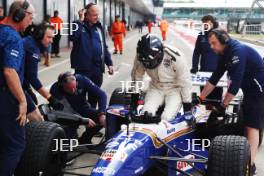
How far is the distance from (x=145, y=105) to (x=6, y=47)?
1927 millimetres

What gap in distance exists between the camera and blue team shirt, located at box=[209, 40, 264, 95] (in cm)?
454

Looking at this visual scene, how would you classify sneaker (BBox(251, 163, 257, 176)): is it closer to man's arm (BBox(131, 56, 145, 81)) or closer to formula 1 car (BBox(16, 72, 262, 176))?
formula 1 car (BBox(16, 72, 262, 176))

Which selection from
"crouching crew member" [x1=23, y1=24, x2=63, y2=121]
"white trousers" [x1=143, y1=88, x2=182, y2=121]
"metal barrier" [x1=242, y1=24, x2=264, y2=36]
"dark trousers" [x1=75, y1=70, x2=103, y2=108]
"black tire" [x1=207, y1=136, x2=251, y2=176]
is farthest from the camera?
"metal barrier" [x1=242, y1=24, x2=264, y2=36]

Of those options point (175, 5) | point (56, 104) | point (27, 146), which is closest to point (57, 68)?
point (56, 104)

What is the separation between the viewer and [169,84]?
513cm

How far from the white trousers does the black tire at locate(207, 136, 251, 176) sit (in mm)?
773

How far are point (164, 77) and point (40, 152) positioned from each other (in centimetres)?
166

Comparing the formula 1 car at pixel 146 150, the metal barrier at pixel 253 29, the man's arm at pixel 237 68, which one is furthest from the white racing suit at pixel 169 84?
the metal barrier at pixel 253 29

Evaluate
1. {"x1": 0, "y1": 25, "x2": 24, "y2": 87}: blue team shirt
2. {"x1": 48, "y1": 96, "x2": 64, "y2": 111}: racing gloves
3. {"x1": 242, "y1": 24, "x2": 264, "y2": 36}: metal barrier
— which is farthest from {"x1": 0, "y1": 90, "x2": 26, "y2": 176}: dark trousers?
{"x1": 242, "y1": 24, "x2": 264, "y2": 36}: metal barrier

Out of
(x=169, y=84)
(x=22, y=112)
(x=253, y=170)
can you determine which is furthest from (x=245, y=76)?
(x=22, y=112)

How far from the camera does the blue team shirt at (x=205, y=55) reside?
7.53 metres

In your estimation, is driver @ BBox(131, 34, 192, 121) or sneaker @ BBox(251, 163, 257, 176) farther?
sneaker @ BBox(251, 163, 257, 176)

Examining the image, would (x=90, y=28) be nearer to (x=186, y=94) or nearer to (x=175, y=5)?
(x=186, y=94)

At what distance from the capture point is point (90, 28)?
6555 millimetres
